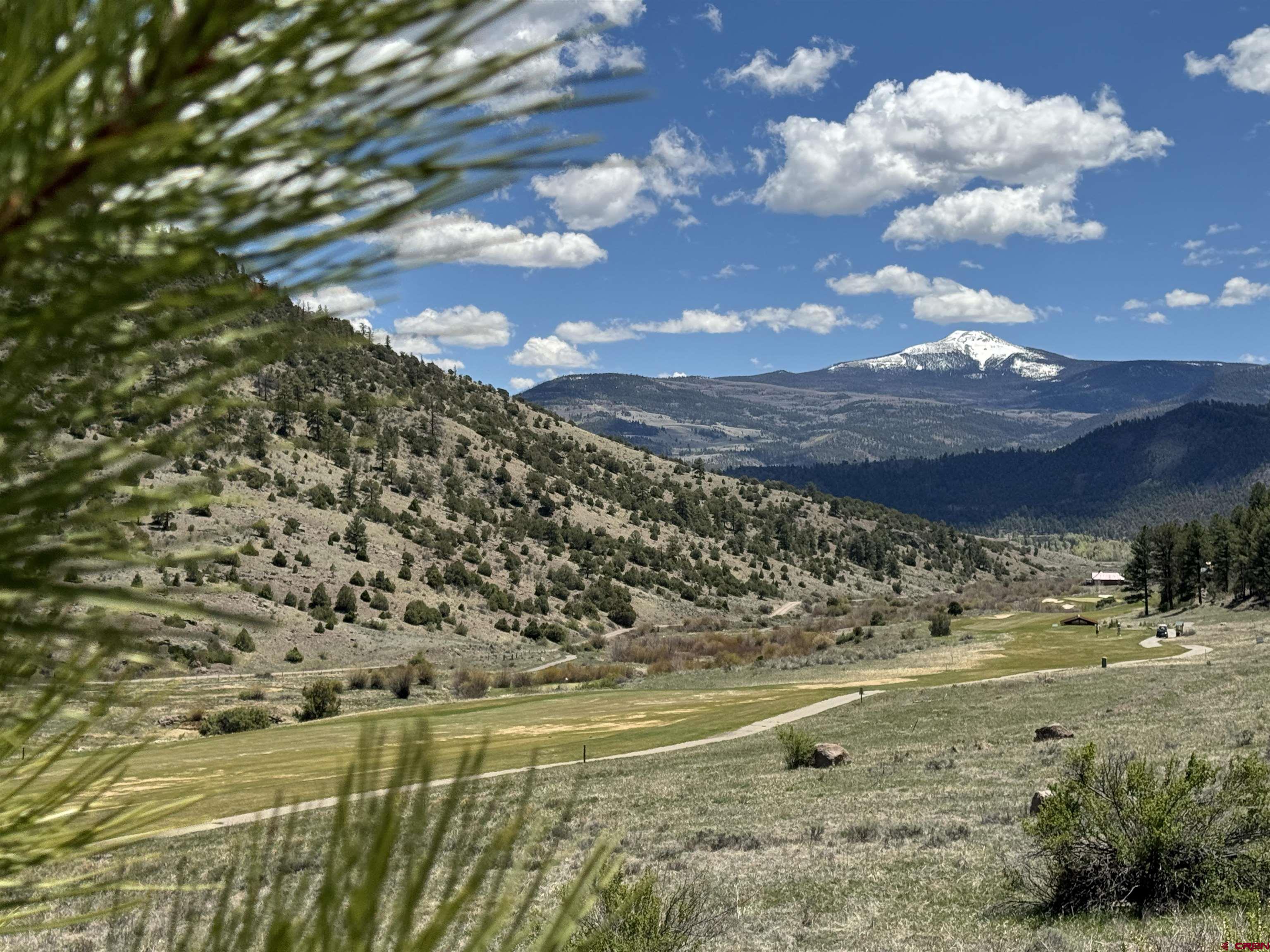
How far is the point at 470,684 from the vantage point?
192ft

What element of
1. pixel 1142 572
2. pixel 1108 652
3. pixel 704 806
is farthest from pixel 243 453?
pixel 1142 572

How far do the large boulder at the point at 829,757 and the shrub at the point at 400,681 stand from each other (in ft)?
110

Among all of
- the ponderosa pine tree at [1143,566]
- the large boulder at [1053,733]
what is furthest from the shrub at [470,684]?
the ponderosa pine tree at [1143,566]

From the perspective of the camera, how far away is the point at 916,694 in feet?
140

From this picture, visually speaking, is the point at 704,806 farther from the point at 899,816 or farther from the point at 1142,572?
the point at 1142,572

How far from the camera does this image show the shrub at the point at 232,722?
1705 inches

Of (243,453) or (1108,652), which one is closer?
(243,453)

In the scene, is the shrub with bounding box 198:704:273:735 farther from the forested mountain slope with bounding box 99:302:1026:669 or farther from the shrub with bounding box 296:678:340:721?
the forested mountain slope with bounding box 99:302:1026:669

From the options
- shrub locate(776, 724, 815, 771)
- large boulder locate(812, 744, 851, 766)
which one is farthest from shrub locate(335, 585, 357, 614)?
large boulder locate(812, 744, 851, 766)

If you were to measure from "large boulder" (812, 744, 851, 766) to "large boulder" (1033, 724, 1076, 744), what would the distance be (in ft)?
17.8

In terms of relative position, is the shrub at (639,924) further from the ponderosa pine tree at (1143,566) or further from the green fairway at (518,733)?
the ponderosa pine tree at (1143,566)

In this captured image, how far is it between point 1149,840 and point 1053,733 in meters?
16.7

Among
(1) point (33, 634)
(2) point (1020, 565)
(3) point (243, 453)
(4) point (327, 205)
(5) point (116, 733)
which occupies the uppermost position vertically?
(4) point (327, 205)

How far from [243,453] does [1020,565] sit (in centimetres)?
18805
